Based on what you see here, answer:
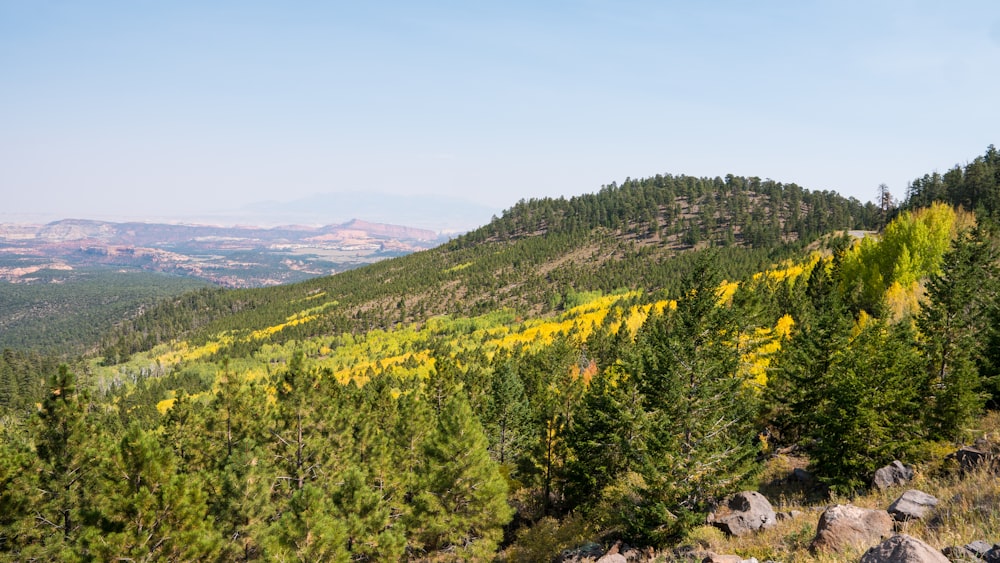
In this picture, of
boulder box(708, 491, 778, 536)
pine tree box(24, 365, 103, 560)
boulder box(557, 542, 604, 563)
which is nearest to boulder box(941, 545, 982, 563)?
boulder box(708, 491, 778, 536)

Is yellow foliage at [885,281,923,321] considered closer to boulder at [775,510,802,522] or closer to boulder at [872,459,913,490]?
boulder at [872,459,913,490]

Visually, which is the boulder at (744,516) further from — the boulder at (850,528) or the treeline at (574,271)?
the treeline at (574,271)

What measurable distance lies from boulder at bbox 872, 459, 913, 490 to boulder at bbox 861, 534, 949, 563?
51.1ft

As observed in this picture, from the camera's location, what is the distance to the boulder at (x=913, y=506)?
12.4m

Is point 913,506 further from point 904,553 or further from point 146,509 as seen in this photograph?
point 146,509

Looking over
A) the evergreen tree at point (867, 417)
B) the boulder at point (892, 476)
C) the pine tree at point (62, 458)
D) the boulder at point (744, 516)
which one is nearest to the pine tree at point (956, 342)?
the evergreen tree at point (867, 417)

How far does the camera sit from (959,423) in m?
25.7

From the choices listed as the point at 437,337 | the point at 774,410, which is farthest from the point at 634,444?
the point at 437,337

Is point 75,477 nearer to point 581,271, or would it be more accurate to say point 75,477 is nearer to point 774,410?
point 774,410

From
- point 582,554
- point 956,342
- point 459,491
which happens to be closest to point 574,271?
point 956,342

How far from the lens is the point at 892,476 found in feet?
68.7

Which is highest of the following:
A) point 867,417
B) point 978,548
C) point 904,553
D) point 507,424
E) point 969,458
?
point 904,553

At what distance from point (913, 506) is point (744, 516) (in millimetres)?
6724

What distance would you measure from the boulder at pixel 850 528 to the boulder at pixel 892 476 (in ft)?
35.9
